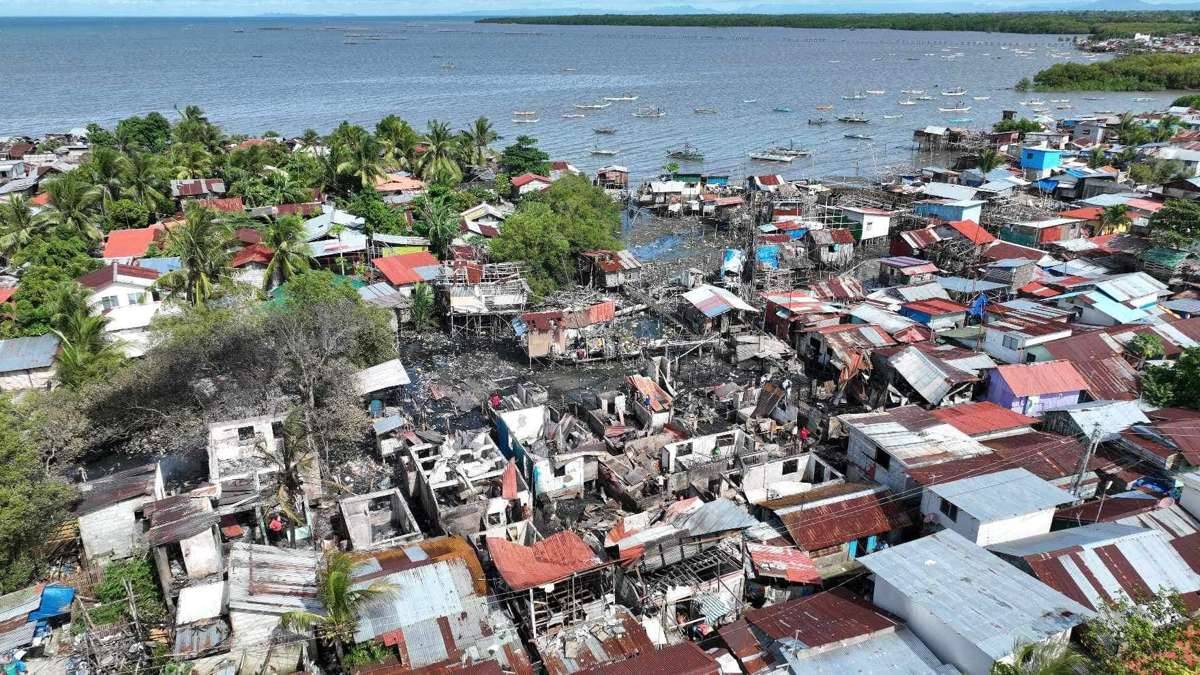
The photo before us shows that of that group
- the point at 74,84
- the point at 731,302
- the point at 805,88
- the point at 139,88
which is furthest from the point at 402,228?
the point at 74,84

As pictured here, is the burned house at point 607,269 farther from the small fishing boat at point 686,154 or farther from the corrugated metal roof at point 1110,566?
the small fishing boat at point 686,154

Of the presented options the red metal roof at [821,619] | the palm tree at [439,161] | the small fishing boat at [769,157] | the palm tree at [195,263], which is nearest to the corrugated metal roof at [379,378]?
the palm tree at [195,263]

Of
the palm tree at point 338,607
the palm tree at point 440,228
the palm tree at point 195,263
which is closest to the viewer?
the palm tree at point 338,607

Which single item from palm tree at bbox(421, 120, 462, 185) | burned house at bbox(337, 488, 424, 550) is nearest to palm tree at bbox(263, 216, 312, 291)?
burned house at bbox(337, 488, 424, 550)

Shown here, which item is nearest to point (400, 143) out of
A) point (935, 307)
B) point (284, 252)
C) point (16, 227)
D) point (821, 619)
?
point (16, 227)

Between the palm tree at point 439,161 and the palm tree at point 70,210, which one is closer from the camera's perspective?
the palm tree at point 70,210
